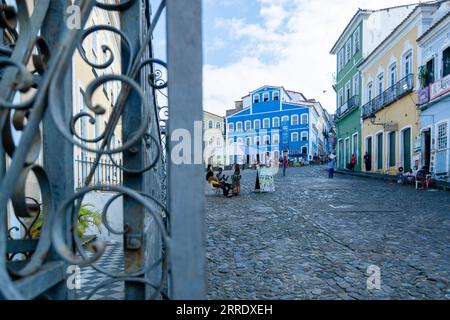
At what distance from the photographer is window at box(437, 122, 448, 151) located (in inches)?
601

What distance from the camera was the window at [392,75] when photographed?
2133cm

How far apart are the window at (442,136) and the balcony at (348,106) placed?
12.3 m

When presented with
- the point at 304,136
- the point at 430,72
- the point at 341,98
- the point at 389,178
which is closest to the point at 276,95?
the point at 304,136

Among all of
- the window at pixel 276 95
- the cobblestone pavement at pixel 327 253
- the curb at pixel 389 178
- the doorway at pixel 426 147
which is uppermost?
the window at pixel 276 95

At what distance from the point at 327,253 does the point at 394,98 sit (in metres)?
18.6

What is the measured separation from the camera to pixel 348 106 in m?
29.6

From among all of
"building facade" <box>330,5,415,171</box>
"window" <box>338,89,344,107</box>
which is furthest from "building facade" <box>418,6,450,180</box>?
"window" <box>338,89,344,107</box>

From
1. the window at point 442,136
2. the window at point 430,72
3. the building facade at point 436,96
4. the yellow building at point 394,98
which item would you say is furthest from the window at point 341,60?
the window at point 442,136

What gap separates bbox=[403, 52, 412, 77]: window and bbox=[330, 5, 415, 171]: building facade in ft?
21.9

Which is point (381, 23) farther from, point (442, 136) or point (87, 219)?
point (87, 219)

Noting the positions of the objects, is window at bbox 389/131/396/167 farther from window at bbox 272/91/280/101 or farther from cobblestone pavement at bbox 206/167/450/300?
window at bbox 272/91/280/101

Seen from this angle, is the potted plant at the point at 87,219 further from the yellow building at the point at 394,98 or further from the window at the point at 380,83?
the window at the point at 380,83
